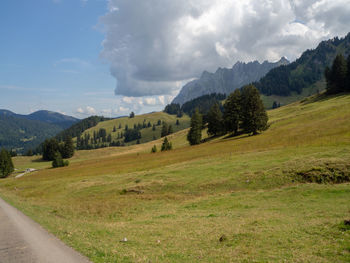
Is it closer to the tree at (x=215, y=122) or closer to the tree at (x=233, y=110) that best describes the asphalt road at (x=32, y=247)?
the tree at (x=233, y=110)

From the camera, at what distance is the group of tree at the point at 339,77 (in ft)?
341

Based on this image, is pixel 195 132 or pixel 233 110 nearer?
pixel 233 110

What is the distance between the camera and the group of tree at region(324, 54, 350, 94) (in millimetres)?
104000

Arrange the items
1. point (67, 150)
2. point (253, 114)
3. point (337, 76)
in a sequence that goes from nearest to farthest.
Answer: point (253, 114) → point (337, 76) → point (67, 150)

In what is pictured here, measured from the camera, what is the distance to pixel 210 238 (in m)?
12.0

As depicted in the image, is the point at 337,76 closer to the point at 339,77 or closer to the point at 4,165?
the point at 339,77

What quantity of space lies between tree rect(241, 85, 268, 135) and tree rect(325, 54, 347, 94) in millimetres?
66416

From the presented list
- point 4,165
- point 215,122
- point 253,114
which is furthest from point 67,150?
point 253,114

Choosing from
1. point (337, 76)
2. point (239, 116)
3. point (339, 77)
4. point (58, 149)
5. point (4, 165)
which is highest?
point (337, 76)

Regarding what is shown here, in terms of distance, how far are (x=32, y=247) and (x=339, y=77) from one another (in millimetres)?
132000

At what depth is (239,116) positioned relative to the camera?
240 feet

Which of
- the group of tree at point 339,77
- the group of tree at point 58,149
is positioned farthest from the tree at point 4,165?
the group of tree at point 339,77

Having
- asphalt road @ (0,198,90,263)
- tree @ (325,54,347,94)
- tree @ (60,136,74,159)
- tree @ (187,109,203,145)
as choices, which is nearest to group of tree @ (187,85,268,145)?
tree @ (187,109,203,145)

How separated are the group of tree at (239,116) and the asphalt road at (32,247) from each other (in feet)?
202
